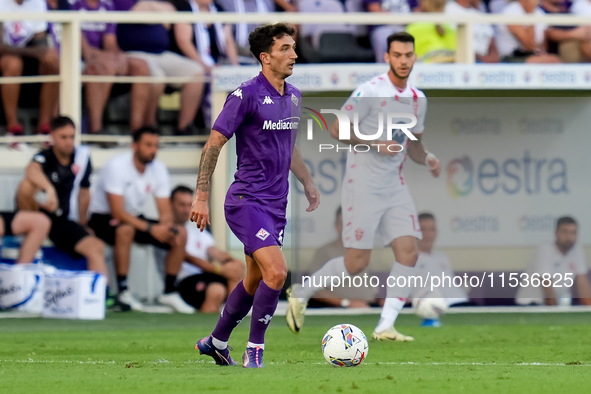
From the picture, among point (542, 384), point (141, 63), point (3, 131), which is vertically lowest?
point (542, 384)

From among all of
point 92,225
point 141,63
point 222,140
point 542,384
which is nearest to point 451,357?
point 542,384

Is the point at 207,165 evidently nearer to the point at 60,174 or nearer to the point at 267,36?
the point at 267,36

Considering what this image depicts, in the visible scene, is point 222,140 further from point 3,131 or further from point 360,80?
point 3,131

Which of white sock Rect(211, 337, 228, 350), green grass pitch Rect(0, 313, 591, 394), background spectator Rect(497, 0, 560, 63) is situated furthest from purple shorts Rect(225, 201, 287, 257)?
background spectator Rect(497, 0, 560, 63)

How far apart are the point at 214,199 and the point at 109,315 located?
6.86 feet

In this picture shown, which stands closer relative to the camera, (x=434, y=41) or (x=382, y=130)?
(x=382, y=130)

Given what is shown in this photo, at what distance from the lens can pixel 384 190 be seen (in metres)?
8.89

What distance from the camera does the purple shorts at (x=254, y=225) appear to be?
19.9 feet

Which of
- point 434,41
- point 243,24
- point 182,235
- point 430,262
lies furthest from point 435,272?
point 243,24

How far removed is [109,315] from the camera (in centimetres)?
1084

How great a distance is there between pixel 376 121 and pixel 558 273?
4.22 meters

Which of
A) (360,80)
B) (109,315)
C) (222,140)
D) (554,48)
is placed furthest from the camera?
(554,48)

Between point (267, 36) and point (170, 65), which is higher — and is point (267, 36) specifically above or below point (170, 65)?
below

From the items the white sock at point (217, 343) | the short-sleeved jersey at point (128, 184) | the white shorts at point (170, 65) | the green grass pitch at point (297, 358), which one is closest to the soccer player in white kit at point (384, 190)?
the green grass pitch at point (297, 358)
